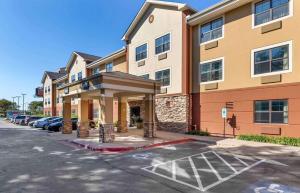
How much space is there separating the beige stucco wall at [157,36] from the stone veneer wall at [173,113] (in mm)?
934

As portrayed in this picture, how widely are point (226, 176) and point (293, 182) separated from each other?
6.66 feet

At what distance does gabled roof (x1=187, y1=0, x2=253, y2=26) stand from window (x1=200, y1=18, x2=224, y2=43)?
1.65ft

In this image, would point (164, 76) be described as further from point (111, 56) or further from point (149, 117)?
point (111, 56)

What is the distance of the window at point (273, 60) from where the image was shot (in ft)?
50.0

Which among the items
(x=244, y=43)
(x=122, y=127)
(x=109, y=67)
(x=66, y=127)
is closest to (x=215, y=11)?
(x=244, y=43)

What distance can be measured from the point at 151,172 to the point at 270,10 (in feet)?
45.8

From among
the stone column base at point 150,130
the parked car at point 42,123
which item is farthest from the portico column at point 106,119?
the parked car at point 42,123

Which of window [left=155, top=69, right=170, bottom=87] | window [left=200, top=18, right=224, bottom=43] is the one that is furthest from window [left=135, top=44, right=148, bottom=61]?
window [left=200, top=18, right=224, bottom=43]

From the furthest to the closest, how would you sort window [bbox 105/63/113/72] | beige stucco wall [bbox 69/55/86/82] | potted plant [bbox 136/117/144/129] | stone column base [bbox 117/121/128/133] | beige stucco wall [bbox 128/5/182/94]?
beige stucco wall [bbox 69/55/86/82], window [bbox 105/63/113/72], potted plant [bbox 136/117/144/129], stone column base [bbox 117/121/128/133], beige stucco wall [bbox 128/5/182/94]

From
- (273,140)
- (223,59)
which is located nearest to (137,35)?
(223,59)

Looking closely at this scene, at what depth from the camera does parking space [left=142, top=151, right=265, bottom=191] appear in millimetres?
7750

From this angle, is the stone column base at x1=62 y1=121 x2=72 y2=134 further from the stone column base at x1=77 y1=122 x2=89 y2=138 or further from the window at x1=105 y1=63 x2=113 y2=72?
the window at x1=105 y1=63 x2=113 y2=72

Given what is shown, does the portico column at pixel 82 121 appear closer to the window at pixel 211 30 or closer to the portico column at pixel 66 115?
the portico column at pixel 66 115

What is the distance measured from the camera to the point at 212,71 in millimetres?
19828
